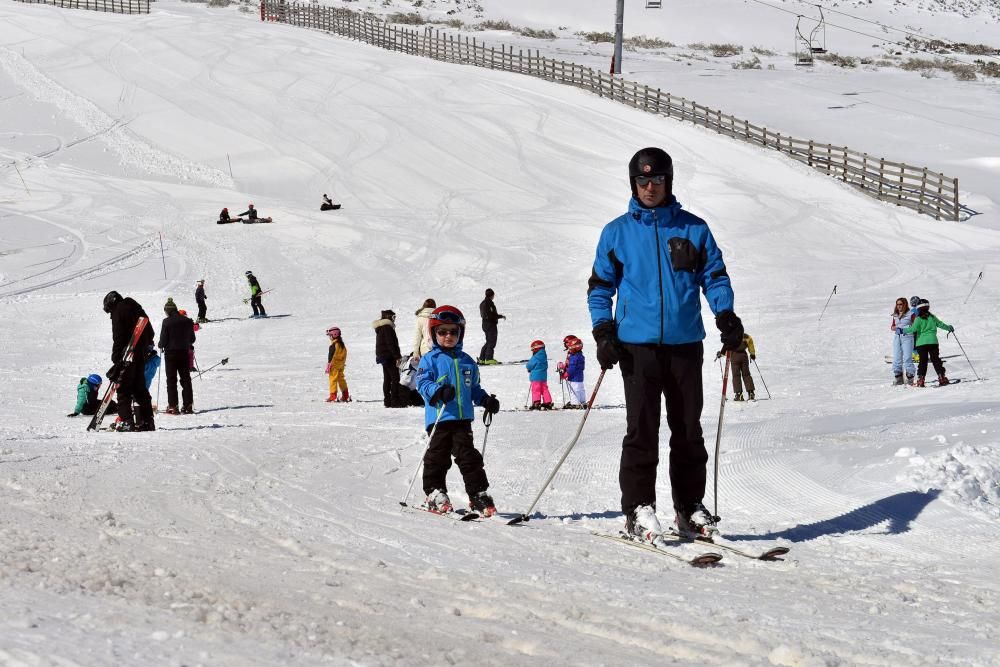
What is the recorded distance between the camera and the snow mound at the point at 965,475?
6.48 metres

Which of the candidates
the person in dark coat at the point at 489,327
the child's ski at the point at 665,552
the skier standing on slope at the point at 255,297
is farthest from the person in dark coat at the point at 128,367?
the skier standing on slope at the point at 255,297

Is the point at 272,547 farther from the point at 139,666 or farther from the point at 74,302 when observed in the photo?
the point at 74,302

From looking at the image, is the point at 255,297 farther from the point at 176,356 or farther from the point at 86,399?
the point at 86,399

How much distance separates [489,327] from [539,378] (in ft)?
17.3

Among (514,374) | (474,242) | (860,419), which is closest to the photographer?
(860,419)

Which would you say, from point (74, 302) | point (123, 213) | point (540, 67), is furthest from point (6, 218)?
point (540, 67)

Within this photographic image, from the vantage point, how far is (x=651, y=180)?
5602 mm

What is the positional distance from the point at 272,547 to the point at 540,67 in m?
47.8

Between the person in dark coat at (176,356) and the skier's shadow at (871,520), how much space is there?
386 inches

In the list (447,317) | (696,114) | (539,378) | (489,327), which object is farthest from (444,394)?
(696,114)

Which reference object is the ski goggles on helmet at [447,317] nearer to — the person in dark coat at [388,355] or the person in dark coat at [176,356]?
the person in dark coat at [388,355]

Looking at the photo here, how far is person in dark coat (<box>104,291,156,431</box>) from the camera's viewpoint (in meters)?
11.4

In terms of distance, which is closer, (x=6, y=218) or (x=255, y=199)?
(x=6, y=218)

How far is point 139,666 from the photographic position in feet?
9.87
